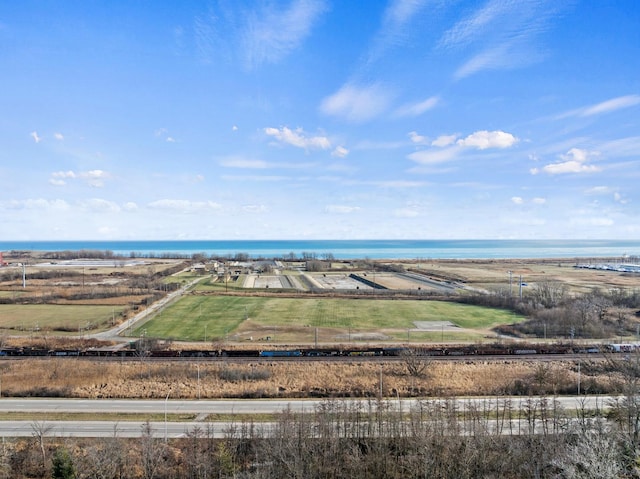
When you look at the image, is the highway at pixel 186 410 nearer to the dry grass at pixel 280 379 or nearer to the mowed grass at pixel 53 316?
Answer: the dry grass at pixel 280 379

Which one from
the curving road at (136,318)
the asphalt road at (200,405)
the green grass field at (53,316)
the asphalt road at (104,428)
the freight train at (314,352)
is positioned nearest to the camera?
the asphalt road at (104,428)

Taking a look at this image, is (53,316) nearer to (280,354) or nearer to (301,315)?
(301,315)

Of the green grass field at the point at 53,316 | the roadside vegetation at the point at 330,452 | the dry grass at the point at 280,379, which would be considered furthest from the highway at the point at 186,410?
the green grass field at the point at 53,316

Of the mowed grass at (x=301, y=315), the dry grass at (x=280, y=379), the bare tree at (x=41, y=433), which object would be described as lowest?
the dry grass at (x=280, y=379)

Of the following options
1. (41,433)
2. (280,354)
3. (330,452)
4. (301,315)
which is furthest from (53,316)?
(330,452)

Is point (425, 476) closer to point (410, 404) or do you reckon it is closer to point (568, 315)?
point (410, 404)

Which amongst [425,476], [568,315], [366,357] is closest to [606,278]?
[568,315]
